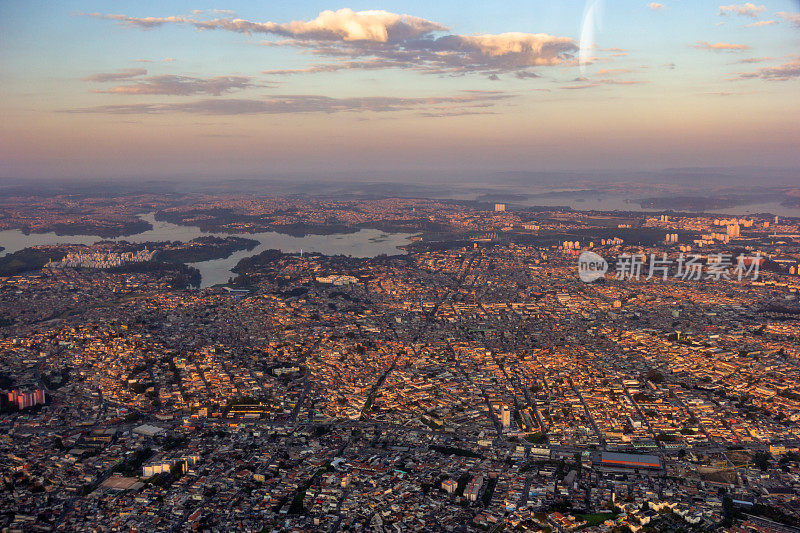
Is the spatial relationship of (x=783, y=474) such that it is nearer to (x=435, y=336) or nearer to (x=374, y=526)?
(x=374, y=526)

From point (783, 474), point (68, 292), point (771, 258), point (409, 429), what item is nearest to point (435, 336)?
point (409, 429)

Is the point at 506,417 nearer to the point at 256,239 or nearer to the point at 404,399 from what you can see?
the point at 404,399

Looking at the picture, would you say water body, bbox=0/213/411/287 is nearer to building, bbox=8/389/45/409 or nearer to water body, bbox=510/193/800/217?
building, bbox=8/389/45/409

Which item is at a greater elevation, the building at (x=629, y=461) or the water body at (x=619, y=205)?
the water body at (x=619, y=205)

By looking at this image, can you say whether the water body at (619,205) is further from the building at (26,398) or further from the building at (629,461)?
the building at (26,398)

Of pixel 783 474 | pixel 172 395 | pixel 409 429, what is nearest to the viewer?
pixel 783 474

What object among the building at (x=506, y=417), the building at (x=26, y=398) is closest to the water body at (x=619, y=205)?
the building at (x=506, y=417)

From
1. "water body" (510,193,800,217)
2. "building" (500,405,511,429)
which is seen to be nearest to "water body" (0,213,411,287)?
"building" (500,405,511,429)

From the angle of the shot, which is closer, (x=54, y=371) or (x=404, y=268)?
(x=54, y=371)
